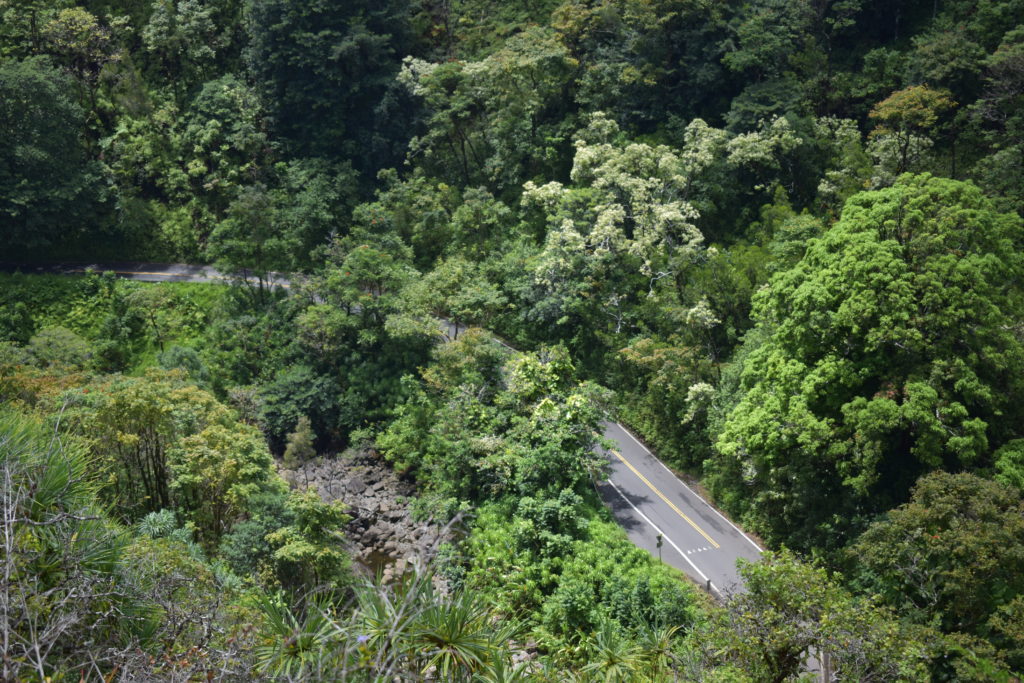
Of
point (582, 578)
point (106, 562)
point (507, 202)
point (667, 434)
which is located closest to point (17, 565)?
point (106, 562)

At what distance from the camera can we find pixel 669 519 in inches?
952

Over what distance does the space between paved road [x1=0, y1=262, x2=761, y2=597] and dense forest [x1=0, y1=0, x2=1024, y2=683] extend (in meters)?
1.04

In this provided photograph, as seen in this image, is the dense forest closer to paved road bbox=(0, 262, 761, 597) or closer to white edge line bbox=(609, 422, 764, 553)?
white edge line bbox=(609, 422, 764, 553)

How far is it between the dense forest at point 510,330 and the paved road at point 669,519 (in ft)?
3.41

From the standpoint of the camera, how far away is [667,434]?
27172 mm

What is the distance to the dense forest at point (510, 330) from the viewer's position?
1241 cm

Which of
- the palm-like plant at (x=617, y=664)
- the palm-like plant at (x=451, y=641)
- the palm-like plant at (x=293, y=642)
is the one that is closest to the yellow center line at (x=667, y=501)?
the palm-like plant at (x=617, y=664)

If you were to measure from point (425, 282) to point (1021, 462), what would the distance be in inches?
812

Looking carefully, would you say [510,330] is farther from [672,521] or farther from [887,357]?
[887,357]

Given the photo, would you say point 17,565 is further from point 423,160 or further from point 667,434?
point 423,160

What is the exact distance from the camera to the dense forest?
1241cm

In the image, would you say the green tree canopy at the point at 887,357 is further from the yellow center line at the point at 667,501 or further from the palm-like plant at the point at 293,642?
the palm-like plant at the point at 293,642

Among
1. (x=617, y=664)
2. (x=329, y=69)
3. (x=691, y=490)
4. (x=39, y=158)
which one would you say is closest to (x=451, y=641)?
(x=617, y=664)

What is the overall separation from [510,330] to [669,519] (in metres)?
11.3
